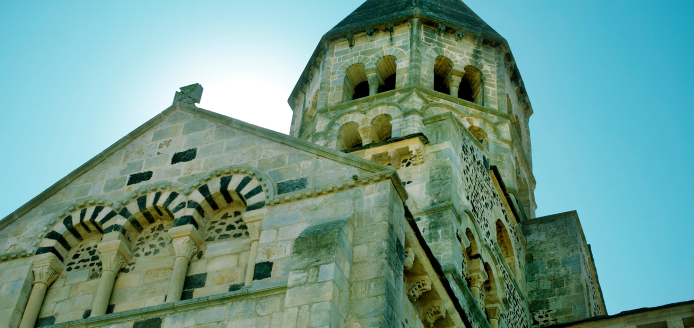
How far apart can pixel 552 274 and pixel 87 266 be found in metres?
14.6

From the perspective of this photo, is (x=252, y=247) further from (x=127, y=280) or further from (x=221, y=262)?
(x=127, y=280)

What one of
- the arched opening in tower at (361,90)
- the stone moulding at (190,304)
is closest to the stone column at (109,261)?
the stone moulding at (190,304)

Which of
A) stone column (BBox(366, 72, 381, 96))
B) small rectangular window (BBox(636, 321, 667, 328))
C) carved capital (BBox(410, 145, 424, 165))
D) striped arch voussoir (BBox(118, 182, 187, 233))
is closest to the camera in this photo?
striped arch voussoir (BBox(118, 182, 187, 233))

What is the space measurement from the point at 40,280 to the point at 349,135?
1388 centimetres

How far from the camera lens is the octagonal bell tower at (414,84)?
2666 cm

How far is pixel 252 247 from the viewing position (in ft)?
43.1

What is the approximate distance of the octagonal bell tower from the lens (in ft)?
87.5

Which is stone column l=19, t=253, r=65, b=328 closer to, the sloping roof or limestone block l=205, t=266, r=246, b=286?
the sloping roof

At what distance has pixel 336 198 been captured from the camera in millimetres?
13211

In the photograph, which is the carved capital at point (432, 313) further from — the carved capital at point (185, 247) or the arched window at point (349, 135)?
the arched window at point (349, 135)

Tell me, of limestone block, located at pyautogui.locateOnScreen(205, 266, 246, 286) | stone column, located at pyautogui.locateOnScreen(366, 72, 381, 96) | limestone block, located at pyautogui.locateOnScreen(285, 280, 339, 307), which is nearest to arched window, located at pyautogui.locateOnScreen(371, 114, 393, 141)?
stone column, located at pyautogui.locateOnScreen(366, 72, 381, 96)

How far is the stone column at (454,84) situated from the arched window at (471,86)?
0.86m

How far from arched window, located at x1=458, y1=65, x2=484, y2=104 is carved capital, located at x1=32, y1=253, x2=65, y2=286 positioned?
56.1ft

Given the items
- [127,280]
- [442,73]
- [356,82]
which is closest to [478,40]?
[442,73]
